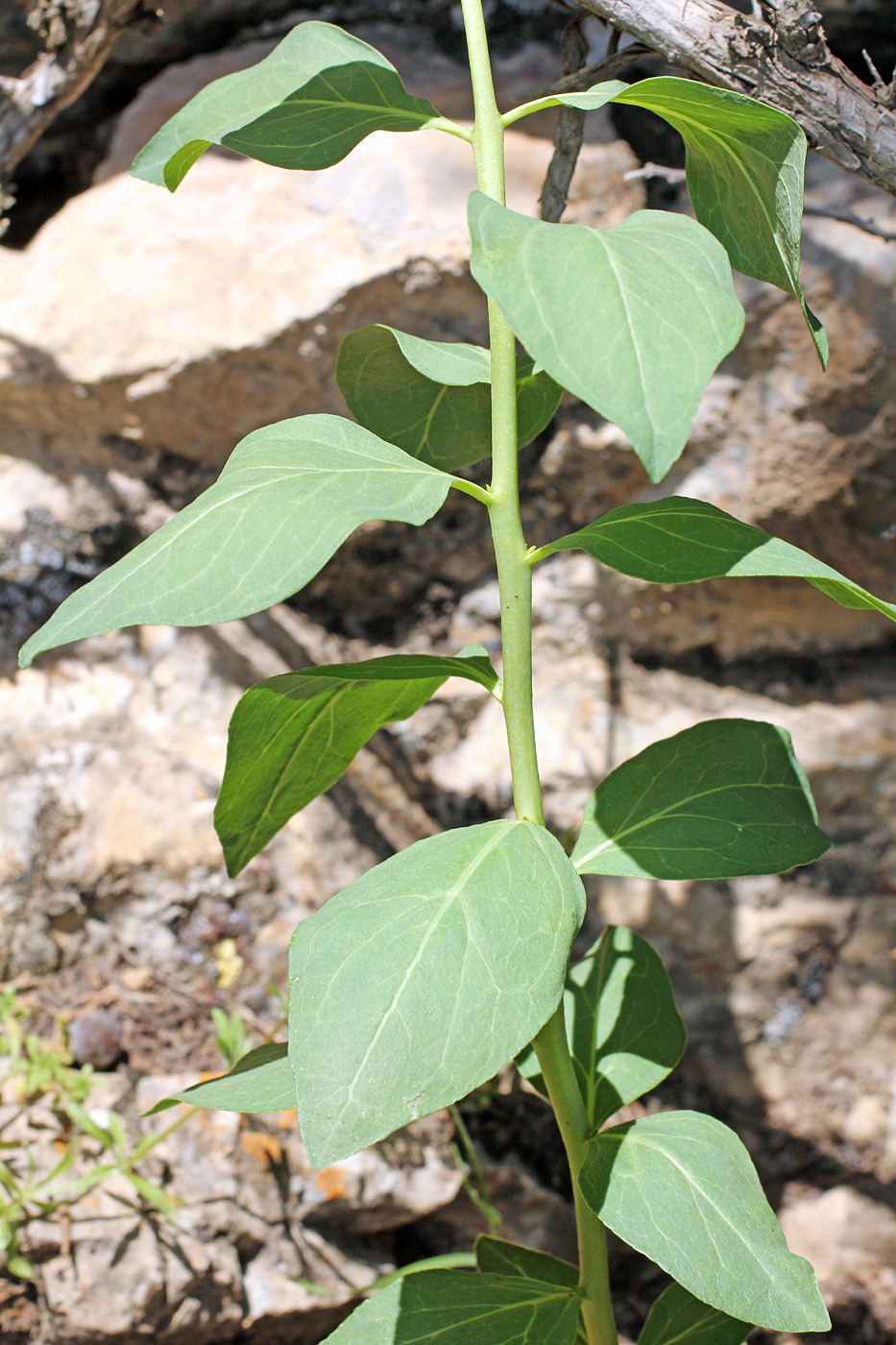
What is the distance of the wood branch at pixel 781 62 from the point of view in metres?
1.01

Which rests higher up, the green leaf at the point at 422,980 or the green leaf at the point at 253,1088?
the green leaf at the point at 422,980

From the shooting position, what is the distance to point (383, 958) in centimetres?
64

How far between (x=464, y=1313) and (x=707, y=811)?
1.66 feet

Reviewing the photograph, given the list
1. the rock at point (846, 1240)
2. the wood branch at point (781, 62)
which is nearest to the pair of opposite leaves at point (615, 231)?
the wood branch at point (781, 62)

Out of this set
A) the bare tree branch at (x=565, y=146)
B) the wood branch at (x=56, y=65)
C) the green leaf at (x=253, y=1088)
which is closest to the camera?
the green leaf at (x=253, y=1088)

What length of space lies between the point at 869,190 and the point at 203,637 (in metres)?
1.63

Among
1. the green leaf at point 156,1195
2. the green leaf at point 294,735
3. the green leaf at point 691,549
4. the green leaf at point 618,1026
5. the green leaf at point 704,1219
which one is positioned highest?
the green leaf at point 691,549

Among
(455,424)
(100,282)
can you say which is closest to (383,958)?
(455,424)

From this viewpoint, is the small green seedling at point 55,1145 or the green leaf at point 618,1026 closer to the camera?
the green leaf at point 618,1026

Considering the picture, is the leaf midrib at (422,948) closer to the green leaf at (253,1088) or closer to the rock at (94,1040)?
the green leaf at (253,1088)

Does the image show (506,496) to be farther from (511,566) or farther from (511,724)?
(511,724)

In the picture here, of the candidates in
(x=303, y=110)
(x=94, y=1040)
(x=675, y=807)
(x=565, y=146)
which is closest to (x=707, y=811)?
(x=675, y=807)

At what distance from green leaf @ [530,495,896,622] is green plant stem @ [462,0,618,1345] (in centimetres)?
4

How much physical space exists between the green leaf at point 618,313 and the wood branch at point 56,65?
64.9 inches
